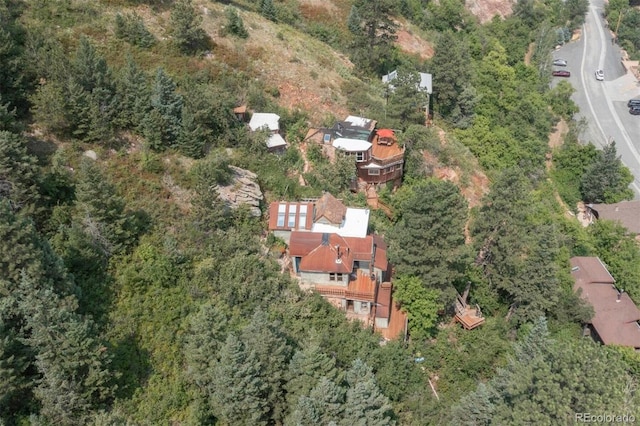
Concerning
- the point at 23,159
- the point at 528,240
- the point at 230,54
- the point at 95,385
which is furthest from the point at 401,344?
the point at 230,54

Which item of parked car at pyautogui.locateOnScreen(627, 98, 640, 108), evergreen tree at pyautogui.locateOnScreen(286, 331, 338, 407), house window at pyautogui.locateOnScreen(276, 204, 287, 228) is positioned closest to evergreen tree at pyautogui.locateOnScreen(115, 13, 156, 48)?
house window at pyautogui.locateOnScreen(276, 204, 287, 228)

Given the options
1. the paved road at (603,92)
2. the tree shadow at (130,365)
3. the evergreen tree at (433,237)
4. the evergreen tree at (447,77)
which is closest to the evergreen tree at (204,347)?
the tree shadow at (130,365)

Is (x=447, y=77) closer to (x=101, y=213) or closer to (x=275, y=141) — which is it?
(x=275, y=141)

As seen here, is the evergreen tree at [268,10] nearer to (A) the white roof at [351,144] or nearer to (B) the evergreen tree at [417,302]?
(A) the white roof at [351,144]

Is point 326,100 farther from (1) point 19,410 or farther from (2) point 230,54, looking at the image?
(1) point 19,410

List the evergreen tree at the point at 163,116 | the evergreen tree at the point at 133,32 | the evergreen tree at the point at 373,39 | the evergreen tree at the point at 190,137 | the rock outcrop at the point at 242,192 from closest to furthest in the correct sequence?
the rock outcrop at the point at 242,192 → the evergreen tree at the point at 163,116 → the evergreen tree at the point at 190,137 → the evergreen tree at the point at 133,32 → the evergreen tree at the point at 373,39

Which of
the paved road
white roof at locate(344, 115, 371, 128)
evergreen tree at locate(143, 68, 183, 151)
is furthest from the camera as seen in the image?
the paved road

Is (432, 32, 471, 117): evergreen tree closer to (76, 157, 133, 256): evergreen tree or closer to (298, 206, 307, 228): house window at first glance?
(298, 206, 307, 228): house window
